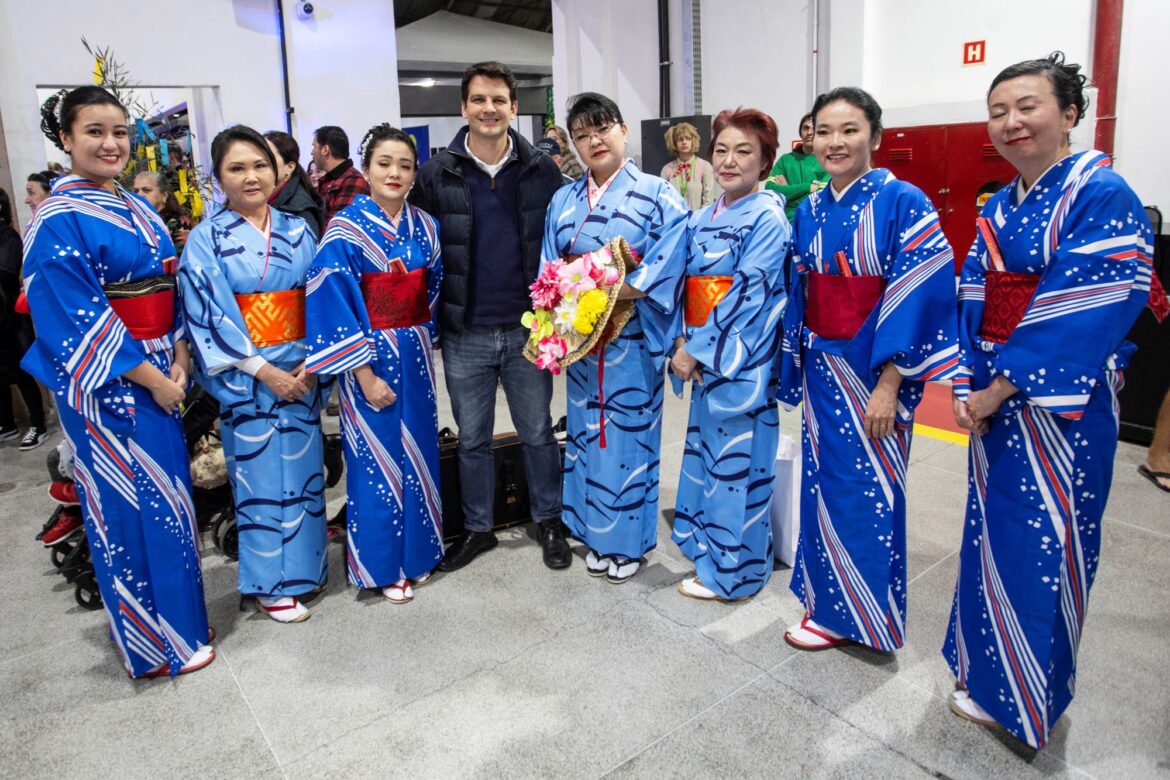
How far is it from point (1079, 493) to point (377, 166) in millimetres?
1945

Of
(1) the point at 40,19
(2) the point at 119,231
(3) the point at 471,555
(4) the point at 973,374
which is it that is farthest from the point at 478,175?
(1) the point at 40,19

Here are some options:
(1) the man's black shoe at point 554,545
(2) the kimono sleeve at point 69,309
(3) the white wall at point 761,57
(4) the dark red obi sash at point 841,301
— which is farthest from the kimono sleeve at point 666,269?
(3) the white wall at point 761,57

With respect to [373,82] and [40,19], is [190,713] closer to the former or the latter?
[40,19]

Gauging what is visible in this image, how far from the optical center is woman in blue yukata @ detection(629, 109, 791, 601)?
2277mm

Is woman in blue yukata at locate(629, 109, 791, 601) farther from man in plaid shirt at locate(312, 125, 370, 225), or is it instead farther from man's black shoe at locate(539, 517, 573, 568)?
man in plaid shirt at locate(312, 125, 370, 225)

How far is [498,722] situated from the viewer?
2018 millimetres

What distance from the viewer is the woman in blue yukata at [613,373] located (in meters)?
2.47

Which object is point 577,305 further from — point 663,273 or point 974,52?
point 974,52

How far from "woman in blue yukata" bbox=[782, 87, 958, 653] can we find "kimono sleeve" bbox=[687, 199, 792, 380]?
0.08 metres

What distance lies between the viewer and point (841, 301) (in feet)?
6.68

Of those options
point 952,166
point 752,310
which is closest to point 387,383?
point 752,310

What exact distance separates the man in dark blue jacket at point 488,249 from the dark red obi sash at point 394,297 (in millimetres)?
151

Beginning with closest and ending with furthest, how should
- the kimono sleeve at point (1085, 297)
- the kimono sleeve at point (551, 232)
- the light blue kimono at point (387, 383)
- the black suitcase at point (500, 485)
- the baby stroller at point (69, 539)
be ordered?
1. the kimono sleeve at point (1085, 297)
2. the light blue kimono at point (387, 383)
3. the kimono sleeve at point (551, 232)
4. the baby stroller at point (69, 539)
5. the black suitcase at point (500, 485)

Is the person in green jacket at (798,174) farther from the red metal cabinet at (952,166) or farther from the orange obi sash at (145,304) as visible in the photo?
the orange obi sash at (145,304)
